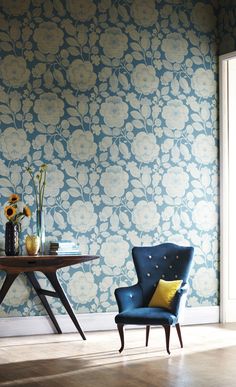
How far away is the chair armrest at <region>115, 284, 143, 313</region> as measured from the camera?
20.0 feet

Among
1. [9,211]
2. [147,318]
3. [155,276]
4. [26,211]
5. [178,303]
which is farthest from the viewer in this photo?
[26,211]

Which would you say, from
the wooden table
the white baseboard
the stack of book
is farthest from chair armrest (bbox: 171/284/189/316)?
the white baseboard

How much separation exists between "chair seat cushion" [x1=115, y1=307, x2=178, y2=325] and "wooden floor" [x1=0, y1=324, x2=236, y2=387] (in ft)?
0.86

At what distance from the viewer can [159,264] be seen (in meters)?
6.55

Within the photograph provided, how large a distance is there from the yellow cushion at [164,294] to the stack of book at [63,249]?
962 millimetres

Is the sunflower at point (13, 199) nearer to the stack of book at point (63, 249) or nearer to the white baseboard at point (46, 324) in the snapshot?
the stack of book at point (63, 249)

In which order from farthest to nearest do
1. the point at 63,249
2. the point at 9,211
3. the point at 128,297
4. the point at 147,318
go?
the point at 63,249
the point at 9,211
the point at 128,297
the point at 147,318

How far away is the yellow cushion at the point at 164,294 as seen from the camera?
6199 millimetres

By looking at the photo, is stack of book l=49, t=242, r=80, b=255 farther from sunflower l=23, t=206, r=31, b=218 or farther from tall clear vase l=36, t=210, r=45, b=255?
sunflower l=23, t=206, r=31, b=218

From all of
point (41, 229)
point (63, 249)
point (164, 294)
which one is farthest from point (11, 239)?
point (164, 294)

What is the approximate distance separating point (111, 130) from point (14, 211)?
139 cm

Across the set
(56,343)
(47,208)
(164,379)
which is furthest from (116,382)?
(47,208)

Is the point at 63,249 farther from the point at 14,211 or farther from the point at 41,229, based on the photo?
the point at 14,211

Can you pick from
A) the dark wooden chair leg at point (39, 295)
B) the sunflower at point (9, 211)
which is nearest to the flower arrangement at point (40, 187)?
the dark wooden chair leg at point (39, 295)
